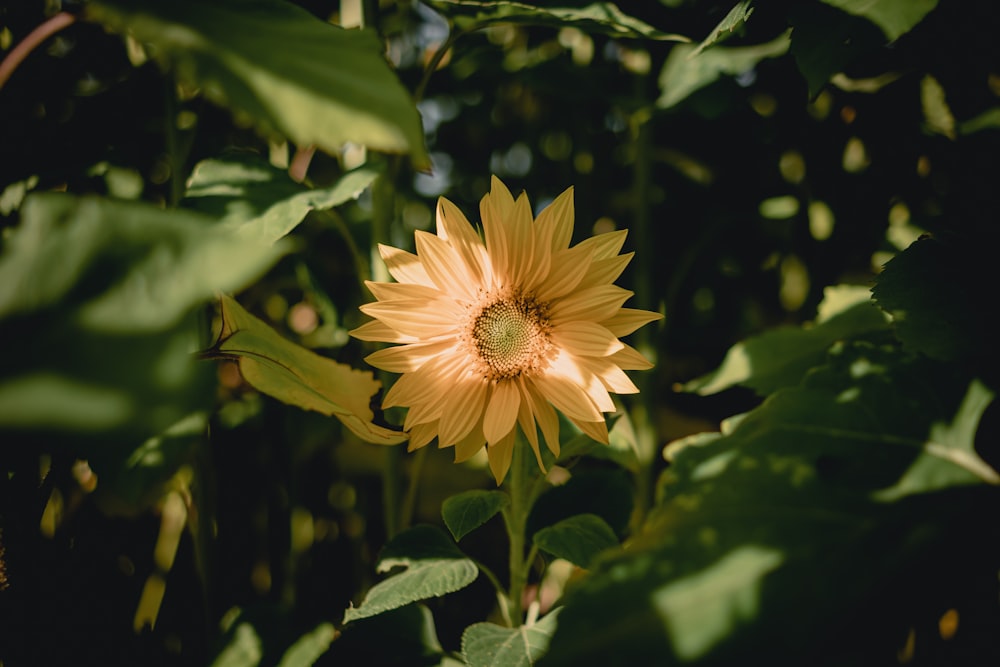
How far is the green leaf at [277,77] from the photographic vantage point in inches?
11.2

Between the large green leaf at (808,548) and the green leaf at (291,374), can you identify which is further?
the green leaf at (291,374)

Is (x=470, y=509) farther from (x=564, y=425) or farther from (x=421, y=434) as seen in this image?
(x=564, y=425)

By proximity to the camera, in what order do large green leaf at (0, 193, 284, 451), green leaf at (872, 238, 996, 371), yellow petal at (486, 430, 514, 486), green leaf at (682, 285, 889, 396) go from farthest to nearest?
1. green leaf at (682, 285, 889, 396)
2. yellow petal at (486, 430, 514, 486)
3. green leaf at (872, 238, 996, 371)
4. large green leaf at (0, 193, 284, 451)

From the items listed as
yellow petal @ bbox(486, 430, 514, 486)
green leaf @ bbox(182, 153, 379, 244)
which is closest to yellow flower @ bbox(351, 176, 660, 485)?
yellow petal @ bbox(486, 430, 514, 486)

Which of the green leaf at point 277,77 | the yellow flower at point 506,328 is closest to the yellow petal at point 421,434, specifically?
the yellow flower at point 506,328

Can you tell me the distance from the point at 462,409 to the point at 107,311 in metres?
0.35

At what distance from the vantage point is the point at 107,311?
0.93 feet

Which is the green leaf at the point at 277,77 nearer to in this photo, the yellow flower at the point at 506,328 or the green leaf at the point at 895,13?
the yellow flower at the point at 506,328

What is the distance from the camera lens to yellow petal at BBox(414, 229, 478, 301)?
57 cm

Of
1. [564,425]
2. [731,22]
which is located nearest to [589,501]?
[564,425]

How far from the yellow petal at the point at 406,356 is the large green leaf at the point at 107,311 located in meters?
0.26

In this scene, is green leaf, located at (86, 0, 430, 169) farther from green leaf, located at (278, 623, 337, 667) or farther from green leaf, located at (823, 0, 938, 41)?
green leaf, located at (278, 623, 337, 667)

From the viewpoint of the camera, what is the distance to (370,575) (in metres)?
0.86

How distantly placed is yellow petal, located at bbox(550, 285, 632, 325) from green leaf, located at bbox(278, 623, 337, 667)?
0.45 metres
